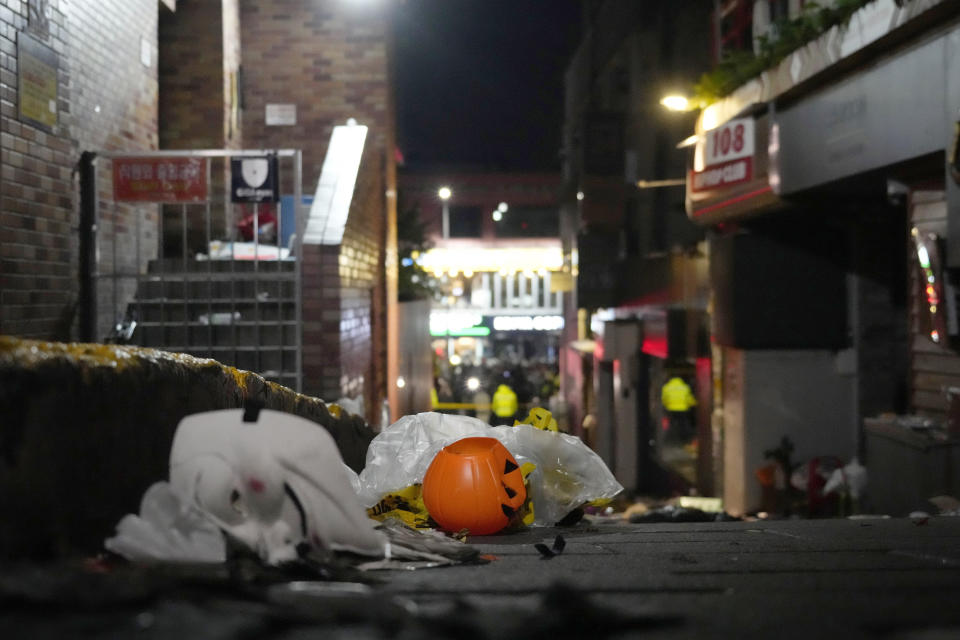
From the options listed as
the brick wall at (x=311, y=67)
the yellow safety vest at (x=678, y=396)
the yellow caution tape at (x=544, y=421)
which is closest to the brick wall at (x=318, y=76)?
the brick wall at (x=311, y=67)

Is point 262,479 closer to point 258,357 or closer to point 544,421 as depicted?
point 544,421

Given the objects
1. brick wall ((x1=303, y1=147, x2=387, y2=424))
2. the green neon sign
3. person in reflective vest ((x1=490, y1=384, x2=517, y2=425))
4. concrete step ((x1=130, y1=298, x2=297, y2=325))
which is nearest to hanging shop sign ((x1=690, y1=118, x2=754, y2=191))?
brick wall ((x1=303, y1=147, x2=387, y2=424))

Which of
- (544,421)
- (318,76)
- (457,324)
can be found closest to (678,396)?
(318,76)

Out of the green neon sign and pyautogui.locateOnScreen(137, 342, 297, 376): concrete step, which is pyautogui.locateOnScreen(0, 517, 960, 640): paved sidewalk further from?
the green neon sign

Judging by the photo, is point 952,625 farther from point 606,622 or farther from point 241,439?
point 241,439

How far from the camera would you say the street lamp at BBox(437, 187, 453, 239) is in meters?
40.4

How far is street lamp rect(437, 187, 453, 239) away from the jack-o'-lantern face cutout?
116 feet

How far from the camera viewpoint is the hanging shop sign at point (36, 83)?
280 inches

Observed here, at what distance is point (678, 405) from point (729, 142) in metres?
7.65

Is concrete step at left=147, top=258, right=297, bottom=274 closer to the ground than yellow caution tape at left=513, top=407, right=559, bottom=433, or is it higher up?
higher up

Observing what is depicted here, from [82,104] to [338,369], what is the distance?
372 cm

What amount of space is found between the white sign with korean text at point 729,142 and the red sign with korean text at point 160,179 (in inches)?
267

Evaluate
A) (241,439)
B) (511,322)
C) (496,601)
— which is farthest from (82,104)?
(511,322)

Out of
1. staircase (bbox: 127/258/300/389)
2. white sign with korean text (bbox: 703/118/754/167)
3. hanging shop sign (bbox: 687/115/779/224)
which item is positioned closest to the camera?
staircase (bbox: 127/258/300/389)
